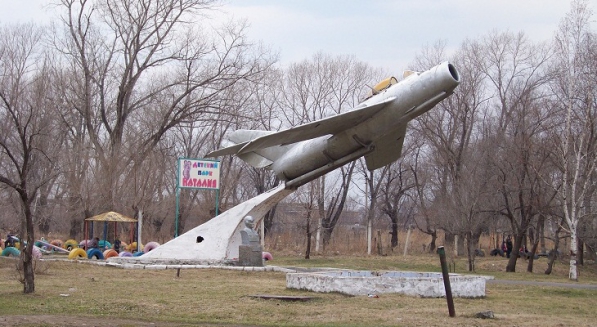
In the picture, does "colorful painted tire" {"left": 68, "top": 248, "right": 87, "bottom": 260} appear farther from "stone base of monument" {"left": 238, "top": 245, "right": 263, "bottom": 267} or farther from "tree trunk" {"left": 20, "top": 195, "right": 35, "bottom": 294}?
"tree trunk" {"left": 20, "top": 195, "right": 35, "bottom": 294}

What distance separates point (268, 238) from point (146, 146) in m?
10.1

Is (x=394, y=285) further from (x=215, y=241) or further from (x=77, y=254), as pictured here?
(x=77, y=254)

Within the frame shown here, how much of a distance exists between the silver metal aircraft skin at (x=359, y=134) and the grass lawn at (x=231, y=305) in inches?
124

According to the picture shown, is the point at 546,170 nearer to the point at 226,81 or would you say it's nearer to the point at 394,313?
the point at 226,81

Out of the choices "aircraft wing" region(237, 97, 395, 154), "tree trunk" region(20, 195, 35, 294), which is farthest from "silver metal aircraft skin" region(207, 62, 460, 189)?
"tree trunk" region(20, 195, 35, 294)

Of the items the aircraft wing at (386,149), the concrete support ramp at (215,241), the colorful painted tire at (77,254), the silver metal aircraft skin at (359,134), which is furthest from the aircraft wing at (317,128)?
the colorful painted tire at (77,254)

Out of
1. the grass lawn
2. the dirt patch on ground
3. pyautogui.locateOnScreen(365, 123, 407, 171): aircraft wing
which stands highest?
pyautogui.locateOnScreen(365, 123, 407, 171): aircraft wing

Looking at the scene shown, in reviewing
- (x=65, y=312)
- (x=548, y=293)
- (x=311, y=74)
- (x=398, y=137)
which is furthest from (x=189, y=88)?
(x=65, y=312)

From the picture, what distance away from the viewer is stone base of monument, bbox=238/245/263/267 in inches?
847

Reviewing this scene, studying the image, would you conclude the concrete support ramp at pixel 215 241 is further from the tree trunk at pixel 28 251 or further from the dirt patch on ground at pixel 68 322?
the dirt patch on ground at pixel 68 322

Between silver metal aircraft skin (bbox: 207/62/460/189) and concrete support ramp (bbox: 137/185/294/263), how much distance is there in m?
1.51

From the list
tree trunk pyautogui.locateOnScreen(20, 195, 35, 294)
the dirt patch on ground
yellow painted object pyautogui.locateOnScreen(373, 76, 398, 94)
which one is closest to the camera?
the dirt patch on ground

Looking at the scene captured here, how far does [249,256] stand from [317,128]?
5848 millimetres

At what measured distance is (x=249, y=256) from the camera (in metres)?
21.5
